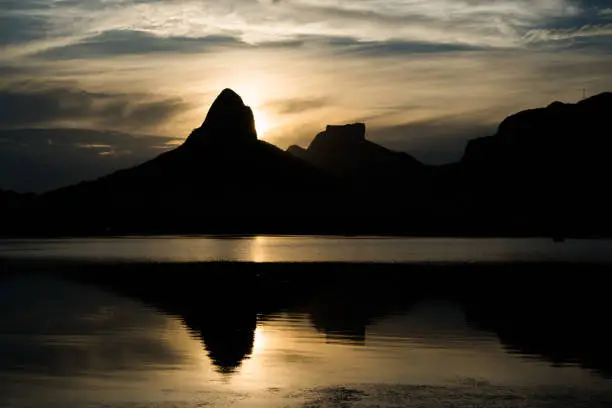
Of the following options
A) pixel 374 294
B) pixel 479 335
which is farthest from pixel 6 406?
pixel 374 294

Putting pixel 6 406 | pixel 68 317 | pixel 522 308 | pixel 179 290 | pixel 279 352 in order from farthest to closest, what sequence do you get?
pixel 179 290, pixel 522 308, pixel 68 317, pixel 279 352, pixel 6 406

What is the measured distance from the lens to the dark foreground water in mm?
24750

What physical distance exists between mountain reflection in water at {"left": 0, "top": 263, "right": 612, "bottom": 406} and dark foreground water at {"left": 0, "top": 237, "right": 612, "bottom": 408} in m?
0.08

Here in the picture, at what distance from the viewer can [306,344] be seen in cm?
3531

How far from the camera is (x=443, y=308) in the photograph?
49.8 m

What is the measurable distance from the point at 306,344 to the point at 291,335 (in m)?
3.20

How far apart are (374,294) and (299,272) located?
2699cm

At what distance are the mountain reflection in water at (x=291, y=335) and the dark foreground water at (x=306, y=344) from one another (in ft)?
0.27

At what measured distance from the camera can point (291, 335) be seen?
38.4 meters

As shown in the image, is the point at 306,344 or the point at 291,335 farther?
the point at 291,335

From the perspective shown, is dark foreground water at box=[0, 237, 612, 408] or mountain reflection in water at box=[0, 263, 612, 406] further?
mountain reflection in water at box=[0, 263, 612, 406]

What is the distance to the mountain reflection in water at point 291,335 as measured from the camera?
2722 centimetres

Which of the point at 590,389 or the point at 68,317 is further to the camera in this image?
the point at 68,317

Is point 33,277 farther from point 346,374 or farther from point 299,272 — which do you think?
point 346,374
